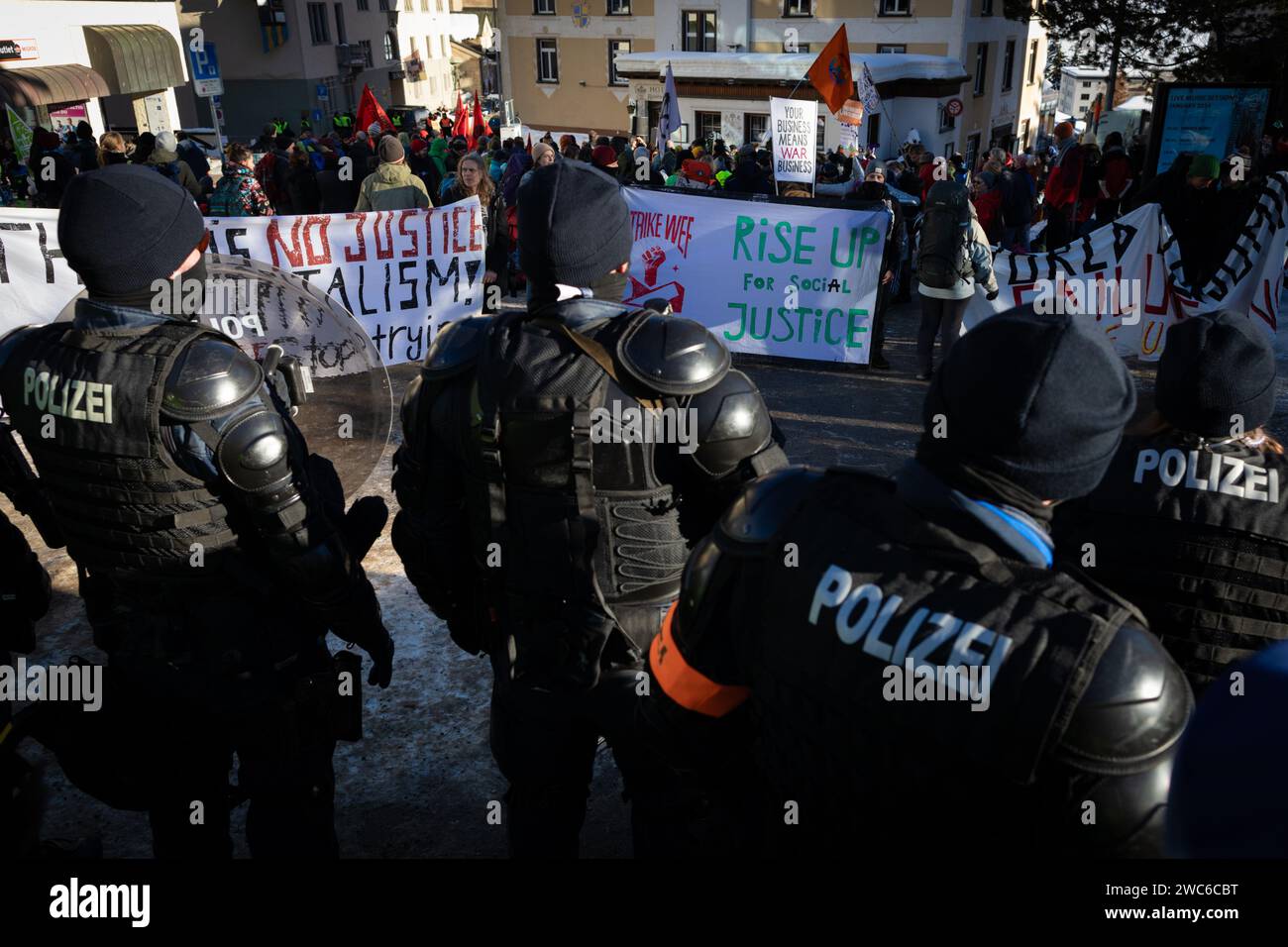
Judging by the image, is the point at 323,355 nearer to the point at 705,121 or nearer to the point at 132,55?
the point at 132,55

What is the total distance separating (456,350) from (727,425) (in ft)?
2.49

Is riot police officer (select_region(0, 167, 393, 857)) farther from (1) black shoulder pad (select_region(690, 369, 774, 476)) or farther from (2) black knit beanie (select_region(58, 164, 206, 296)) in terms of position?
(1) black shoulder pad (select_region(690, 369, 774, 476))

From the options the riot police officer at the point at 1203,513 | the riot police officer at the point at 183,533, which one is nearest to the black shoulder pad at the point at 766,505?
the riot police officer at the point at 1203,513

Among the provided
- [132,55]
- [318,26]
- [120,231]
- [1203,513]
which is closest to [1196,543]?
[1203,513]

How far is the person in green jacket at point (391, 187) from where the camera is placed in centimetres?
830

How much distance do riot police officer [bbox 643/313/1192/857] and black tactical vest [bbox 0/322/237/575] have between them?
1.64 meters

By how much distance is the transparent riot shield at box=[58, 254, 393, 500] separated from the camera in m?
3.81

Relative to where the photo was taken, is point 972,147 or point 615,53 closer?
point 972,147

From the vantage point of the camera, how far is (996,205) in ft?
38.3

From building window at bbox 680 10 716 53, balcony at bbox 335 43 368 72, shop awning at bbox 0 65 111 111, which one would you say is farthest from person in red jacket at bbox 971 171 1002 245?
balcony at bbox 335 43 368 72

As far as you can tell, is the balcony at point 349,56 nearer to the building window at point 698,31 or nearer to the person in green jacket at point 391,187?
the building window at point 698,31

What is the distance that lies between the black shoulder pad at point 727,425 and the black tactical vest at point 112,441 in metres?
1.35

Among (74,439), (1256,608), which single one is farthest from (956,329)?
(74,439)

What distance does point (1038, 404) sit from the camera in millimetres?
1417
